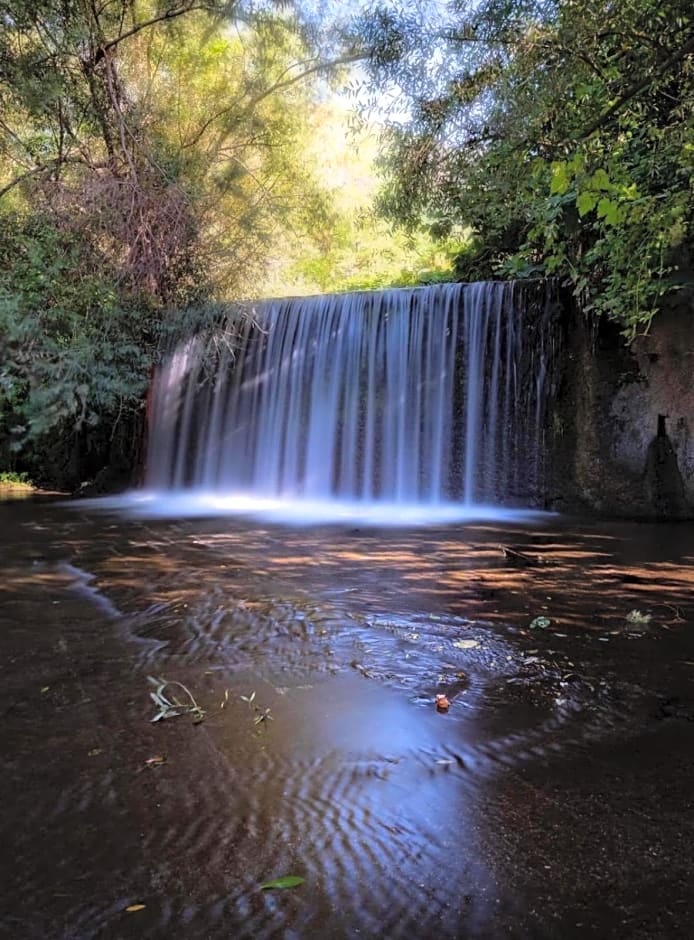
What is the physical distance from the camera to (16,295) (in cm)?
975

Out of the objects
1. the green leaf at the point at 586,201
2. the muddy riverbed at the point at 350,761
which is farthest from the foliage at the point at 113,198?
the green leaf at the point at 586,201

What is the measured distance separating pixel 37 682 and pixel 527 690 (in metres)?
2.19

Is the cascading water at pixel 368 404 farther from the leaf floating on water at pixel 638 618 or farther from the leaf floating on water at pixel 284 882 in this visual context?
the leaf floating on water at pixel 284 882

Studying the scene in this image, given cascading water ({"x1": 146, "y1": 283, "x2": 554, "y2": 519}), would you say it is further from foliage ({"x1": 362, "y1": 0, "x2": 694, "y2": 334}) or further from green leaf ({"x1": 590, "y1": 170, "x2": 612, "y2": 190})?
green leaf ({"x1": 590, "y1": 170, "x2": 612, "y2": 190})

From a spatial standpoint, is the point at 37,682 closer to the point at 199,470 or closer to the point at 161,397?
A: the point at 199,470

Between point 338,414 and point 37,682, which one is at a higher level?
point 338,414

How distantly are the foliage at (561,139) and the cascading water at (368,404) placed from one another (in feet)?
4.63

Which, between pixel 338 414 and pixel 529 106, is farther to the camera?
pixel 338 414

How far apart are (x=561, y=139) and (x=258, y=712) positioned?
5.35m

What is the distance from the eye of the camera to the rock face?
30.4 feet

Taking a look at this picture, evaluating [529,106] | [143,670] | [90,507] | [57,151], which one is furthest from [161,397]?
[143,670]

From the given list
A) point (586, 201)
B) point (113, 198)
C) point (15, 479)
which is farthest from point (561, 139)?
point (15, 479)

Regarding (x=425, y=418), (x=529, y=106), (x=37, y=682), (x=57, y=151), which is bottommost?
(x=37, y=682)

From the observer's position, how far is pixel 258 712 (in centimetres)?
285
